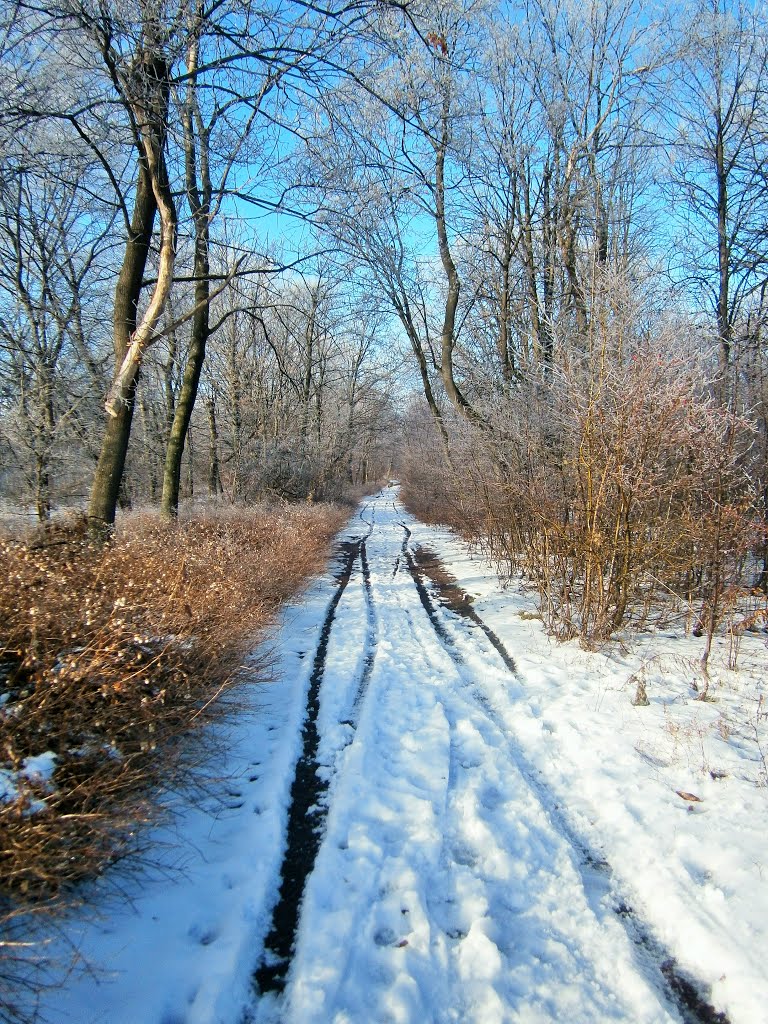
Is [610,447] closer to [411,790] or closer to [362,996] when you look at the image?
[411,790]

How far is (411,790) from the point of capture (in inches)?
140

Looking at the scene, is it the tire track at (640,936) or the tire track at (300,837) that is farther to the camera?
the tire track at (300,837)

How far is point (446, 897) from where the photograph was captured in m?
2.65

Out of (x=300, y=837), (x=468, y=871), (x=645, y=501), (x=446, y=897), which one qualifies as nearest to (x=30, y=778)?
(x=300, y=837)

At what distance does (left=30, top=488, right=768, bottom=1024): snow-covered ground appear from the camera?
214 cm

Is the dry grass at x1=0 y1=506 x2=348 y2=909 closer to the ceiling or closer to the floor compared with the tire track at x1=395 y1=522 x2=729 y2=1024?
closer to the ceiling

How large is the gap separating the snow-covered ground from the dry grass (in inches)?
14.8

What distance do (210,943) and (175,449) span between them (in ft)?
33.9

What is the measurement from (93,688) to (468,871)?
241cm

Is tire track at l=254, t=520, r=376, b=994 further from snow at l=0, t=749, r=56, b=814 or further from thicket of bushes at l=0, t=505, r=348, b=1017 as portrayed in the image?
snow at l=0, t=749, r=56, b=814

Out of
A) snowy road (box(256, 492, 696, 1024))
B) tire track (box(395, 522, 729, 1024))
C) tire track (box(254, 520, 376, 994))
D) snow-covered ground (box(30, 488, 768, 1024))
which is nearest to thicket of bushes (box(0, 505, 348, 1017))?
snow-covered ground (box(30, 488, 768, 1024))

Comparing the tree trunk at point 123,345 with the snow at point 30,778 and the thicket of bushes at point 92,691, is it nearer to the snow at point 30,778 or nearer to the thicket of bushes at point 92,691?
the thicket of bushes at point 92,691

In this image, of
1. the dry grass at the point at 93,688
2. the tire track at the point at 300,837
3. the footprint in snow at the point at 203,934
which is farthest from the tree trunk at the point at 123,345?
the footprint in snow at the point at 203,934

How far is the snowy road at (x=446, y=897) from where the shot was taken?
6.96ft
